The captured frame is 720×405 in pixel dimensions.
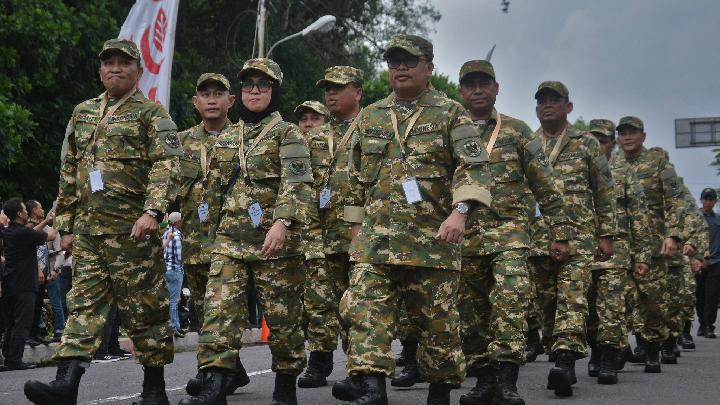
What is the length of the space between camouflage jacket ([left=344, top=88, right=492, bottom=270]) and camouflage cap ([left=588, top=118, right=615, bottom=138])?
542 centimetres

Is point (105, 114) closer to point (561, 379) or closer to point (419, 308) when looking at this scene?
point (419, 308)

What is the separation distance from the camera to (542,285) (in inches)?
422

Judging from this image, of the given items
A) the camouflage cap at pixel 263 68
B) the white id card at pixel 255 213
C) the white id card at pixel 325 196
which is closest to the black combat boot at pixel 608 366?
A: the white id card at pixel 325 196

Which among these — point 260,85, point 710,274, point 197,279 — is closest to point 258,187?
point 260,85

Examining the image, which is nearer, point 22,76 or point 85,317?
point 85,317

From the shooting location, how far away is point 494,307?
8.95m

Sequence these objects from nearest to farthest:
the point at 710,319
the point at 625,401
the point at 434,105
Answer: the point at 434,105 → the point at 625,401 → the point at 710,319

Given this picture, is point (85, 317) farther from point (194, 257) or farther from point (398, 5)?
point (398, 5)

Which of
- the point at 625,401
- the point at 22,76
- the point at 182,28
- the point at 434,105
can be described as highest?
the point at 182,28

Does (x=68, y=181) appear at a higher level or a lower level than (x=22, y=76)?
lower

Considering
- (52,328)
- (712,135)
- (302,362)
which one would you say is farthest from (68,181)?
(712,135)

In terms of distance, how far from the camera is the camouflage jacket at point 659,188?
14.1m

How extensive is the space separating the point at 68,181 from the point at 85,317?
1.10 meters

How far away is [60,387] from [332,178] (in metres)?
4.15
